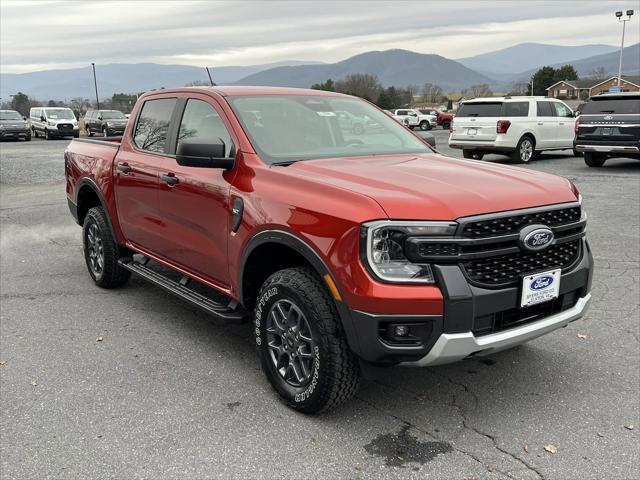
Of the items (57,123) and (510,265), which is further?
(57,123)

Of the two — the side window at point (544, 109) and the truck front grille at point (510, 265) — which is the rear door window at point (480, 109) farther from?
the truck front grille at point (510, 265)

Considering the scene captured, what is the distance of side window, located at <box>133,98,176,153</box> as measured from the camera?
15.6 feet

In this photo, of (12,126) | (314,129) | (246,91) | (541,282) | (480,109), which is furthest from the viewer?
(12,126)

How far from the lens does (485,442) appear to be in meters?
3.11

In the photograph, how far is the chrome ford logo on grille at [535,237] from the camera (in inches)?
119

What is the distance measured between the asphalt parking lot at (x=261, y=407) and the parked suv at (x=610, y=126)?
32.0 feet

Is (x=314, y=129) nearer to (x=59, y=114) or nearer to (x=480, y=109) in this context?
(x=480, y=109)

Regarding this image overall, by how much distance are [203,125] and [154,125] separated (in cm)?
88

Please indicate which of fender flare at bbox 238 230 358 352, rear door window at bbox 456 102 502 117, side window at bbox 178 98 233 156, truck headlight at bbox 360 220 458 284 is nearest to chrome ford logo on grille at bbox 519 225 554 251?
truck headlight at bbox 360 220 458 284

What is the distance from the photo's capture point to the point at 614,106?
554 inches

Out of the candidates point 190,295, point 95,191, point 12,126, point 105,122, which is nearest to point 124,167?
point 95,191

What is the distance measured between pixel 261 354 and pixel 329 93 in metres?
2.35

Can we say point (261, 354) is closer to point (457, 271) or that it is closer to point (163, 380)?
point (163, 380)

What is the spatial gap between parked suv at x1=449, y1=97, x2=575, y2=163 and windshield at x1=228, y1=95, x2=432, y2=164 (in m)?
12.1
